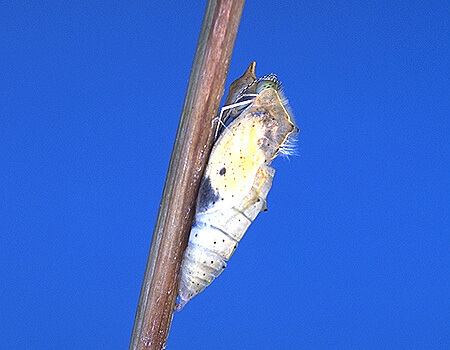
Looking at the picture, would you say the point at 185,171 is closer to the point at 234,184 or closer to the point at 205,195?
the point at 205,195

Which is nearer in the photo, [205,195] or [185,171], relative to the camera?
[185,171]

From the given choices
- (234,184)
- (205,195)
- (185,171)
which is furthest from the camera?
(234,184)

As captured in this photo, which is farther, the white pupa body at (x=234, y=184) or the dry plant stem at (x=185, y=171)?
the white pupa body at (x=234, y=184)

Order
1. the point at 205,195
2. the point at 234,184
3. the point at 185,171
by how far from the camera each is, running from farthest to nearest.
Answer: the point at 234,184, the point at 205,195, the point at 185,171

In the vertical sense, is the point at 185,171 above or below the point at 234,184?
below

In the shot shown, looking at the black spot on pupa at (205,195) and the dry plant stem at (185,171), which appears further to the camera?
the black spot on pupa at (205,195)

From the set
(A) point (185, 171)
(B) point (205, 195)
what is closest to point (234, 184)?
(B) point (205, 195)
